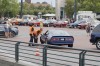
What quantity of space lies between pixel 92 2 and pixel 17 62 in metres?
86.5

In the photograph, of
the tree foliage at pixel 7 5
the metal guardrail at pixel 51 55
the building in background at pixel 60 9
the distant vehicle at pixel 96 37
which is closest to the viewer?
the metal guardrail at pixel 51 55

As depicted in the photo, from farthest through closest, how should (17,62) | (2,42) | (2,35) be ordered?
(2,35)
(2,42)
(17,62)

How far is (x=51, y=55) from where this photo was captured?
10.7 metres

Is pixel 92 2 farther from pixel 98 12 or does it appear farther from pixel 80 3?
pixel 80 3

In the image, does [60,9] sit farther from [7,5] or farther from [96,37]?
[96,37]

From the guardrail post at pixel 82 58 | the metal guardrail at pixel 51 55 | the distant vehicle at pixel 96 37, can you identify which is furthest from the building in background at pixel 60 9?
the guardrail post at pixel 82 58

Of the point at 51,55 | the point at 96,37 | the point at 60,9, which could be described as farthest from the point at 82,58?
the point at 60,9

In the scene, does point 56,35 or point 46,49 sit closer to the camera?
point 46,49

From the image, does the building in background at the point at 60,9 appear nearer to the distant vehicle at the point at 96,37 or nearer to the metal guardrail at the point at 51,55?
the distant vehicle at the point at 96,37

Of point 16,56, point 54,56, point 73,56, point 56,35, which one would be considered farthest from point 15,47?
point 56,35

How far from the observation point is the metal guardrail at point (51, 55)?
30.0 feet

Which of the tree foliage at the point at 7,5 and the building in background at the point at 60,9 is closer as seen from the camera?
the tree foliage at the point at 7,5

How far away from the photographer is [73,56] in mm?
9859

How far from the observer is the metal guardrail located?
9133 millimetres
